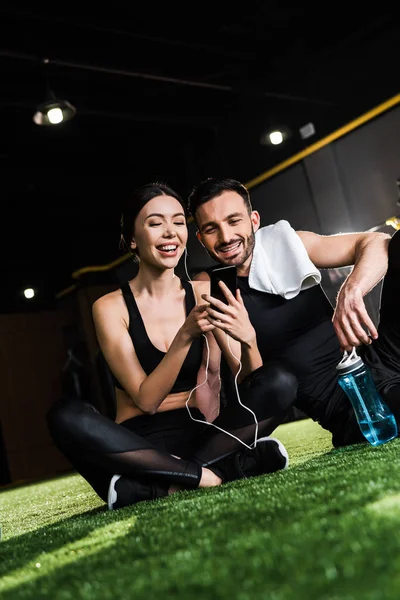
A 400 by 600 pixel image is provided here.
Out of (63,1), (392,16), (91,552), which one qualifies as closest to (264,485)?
(91,552)

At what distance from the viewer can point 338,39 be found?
6.10 m

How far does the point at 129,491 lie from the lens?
173cm

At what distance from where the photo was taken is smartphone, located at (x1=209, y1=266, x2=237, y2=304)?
1747 millimetres

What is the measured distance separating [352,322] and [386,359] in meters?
0.39

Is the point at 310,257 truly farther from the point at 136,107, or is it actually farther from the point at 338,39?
the point at 136,107

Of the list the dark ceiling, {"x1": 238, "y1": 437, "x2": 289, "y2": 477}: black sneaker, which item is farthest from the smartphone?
the dark ceiling

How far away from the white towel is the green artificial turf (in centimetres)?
62

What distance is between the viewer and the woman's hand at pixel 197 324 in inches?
68.8

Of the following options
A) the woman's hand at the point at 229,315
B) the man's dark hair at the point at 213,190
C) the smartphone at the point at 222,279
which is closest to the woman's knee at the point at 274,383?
the woman's hand at the point at 229,315

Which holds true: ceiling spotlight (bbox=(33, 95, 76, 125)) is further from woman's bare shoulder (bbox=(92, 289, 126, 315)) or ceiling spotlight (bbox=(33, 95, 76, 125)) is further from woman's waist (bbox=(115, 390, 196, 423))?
woman's waist (bbox=(115, 390, 196, 423))

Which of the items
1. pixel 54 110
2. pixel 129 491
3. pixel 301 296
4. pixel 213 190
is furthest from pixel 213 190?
pixel 54 110

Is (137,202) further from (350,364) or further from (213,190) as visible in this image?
(350,364)

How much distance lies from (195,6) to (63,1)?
1066 millimetres

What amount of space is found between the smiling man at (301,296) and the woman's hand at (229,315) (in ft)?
0.39
